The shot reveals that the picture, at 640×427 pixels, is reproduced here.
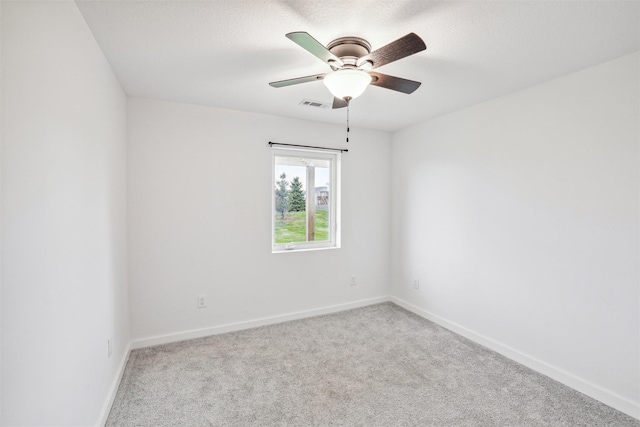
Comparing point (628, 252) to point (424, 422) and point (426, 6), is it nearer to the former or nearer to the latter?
point (424, 422)

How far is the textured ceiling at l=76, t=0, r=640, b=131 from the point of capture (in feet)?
5.08

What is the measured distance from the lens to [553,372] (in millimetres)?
2432

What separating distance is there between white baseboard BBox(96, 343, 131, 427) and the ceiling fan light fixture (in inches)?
95.0

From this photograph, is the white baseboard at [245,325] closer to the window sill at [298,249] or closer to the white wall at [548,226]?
the window sill at [298,249]

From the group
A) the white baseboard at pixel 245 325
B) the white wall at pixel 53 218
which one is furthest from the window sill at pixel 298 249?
the white wall at pixel 53 218

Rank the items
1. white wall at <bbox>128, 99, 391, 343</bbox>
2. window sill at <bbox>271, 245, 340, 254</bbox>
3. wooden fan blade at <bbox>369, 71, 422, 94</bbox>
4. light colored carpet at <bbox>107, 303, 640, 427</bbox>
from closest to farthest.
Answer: wooden fan blade at <bbox>369, 71, 422, 94</bbox> → light colored carpet at <bbox>107, 303, 640, 427</bbox> → white wall at <bbox>128, 99, 391, 343</bbox> → window sill at <bbox>271, 245, 340, 254</bbox>

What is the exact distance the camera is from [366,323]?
11.5 feet

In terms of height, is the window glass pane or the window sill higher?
the window glass pane

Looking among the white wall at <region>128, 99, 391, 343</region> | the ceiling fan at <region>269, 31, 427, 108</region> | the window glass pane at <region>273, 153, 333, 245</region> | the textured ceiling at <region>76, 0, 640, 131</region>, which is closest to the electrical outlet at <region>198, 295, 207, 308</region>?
the white wall at <region>128, 99, 391, 343</region>

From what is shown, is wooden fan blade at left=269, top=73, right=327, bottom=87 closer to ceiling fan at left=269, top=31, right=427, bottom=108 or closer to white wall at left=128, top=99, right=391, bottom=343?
ceiling fan at left=269, top=31, right=427, bottom=108

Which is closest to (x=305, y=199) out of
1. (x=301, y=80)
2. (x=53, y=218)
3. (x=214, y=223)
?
(x=214, y=223)

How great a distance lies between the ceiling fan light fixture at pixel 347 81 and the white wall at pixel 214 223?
173 centimetres

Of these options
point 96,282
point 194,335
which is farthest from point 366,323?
point 96,282

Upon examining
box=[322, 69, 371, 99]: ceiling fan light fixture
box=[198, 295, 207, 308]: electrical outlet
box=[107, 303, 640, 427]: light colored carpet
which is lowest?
box=[107, 303, 640, 427]: light colored carpet
